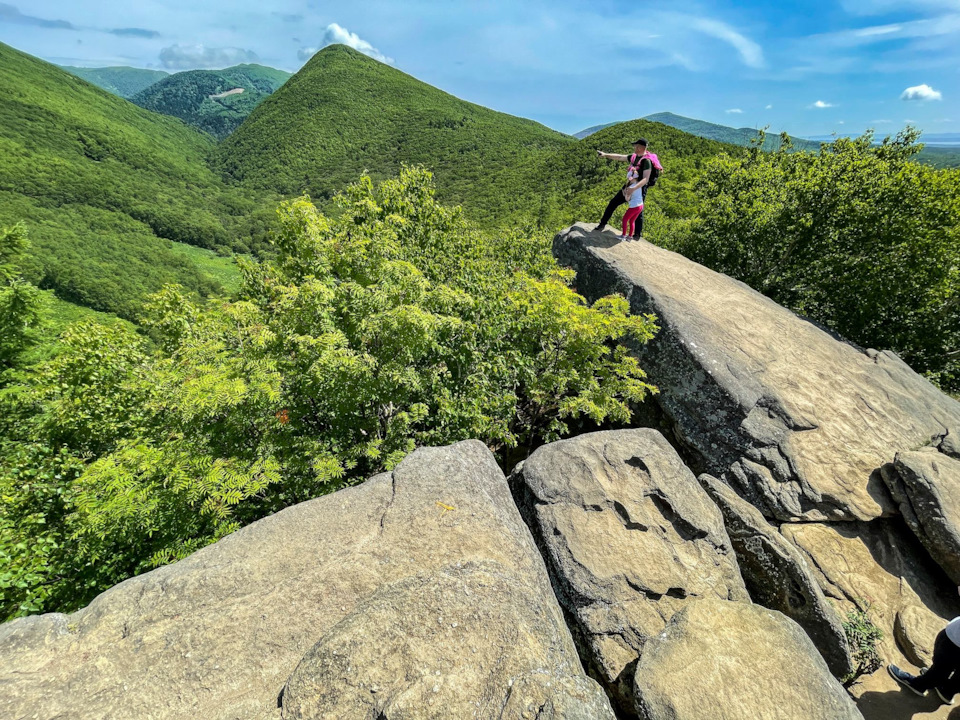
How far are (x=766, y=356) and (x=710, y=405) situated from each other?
270cm

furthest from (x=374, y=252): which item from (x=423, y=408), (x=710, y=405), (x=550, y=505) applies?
(x=710, y=405)

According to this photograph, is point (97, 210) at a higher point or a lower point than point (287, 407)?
lower

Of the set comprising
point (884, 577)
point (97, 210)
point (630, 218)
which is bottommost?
point (97, 210)

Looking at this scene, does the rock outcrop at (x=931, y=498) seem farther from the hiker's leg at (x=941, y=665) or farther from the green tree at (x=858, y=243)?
the green tree at (x=858, y=243)

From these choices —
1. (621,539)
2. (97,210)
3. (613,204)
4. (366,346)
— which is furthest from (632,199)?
(97,210)

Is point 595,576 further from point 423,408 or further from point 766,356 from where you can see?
point 766,356

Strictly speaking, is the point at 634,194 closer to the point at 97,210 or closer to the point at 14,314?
the point at 14,314

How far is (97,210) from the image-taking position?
149 m

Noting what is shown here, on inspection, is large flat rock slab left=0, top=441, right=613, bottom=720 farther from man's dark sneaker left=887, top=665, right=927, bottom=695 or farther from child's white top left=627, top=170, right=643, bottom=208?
child's white top left=627, top=170, right=643, bottom=208

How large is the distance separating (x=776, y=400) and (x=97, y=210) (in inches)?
7913

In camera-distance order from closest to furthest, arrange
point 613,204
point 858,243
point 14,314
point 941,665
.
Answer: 1. point 941,665
2. point 613,204
3. point 14,314
4. point 858,243

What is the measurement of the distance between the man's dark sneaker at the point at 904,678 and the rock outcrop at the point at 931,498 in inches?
105

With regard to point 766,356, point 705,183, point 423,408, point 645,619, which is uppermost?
point 705,183

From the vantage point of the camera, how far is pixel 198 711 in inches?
168
